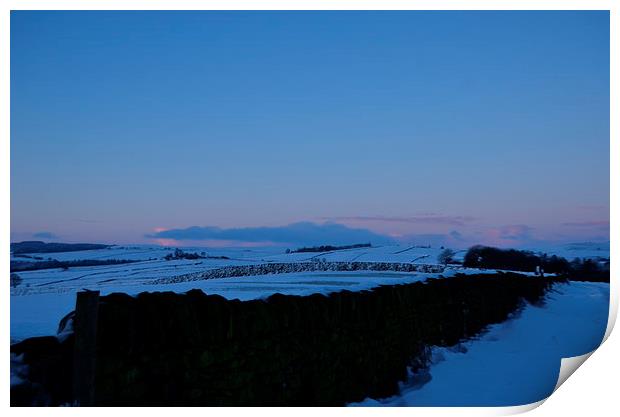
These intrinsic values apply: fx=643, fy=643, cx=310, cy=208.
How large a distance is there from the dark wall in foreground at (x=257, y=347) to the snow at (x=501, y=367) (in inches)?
16.0

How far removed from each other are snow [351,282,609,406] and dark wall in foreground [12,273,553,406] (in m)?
0.41

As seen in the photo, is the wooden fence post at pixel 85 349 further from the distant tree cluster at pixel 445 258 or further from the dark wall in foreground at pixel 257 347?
the distant tree cluster at pixel 445 258

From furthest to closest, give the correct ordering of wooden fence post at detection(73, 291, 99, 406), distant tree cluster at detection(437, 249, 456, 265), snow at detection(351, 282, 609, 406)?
distant tree cluster at detection(437, 249, 456, 265), snow at detection(351, 282, 609, 406), wooden fence post at detection(73, 291, 99, 406)

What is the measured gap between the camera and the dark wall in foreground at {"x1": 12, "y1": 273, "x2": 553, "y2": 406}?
4.66m

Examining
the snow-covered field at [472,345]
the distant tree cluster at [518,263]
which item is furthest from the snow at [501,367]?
the distant tree cluster at [518,263]

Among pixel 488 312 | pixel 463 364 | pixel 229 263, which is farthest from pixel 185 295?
pixel 229 263

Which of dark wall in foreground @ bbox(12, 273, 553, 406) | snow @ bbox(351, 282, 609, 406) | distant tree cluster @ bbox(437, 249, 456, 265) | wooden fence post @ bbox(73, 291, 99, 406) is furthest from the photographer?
distant tree cluster @ bbox(437, 249, 456, 265)

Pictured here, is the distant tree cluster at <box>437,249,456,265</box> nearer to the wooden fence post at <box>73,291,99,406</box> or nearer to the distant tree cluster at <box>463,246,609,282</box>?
the distant tree cluster at <box>463,246,609,282</box>

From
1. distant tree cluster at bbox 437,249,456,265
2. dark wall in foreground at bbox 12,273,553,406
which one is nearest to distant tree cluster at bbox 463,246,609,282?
distant tree cluster at bbox 437,249,456,265

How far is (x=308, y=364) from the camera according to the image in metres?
6.66

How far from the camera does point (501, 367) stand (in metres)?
9.51

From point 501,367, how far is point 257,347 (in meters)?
5.03
